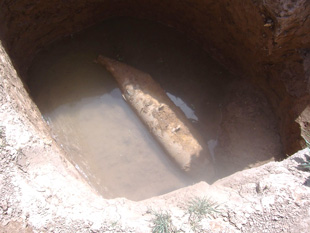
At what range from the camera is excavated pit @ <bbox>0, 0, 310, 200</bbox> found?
3721 mm

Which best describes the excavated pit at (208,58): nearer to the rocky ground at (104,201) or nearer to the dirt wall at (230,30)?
the dirt wall at (230,30)

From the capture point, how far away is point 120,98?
4.70 metres

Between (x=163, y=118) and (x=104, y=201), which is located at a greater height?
(x=163, y=118)

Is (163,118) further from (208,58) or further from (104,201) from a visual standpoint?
(104,201)

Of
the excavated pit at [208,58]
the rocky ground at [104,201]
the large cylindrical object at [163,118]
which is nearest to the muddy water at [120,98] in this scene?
the excavated pit at [208,58]

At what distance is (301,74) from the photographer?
371 cm

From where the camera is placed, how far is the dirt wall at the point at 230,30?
11.4ft

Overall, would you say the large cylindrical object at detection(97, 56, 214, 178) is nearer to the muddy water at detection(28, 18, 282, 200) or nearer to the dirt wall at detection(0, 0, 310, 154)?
the muddy water at detection(28, 18, 282, 200)

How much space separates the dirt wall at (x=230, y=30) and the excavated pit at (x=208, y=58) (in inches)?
0.6

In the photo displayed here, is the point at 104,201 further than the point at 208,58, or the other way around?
the point at 208,58

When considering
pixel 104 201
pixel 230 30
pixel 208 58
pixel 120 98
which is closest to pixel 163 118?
pixel 120 98

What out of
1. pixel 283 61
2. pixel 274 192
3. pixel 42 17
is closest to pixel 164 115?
pixel 283 61

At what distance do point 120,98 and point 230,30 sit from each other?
1969 mm

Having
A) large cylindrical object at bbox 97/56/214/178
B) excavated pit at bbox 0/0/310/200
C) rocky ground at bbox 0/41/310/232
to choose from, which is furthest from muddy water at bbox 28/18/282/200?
rocky ground at bbox 0/41/310/232
